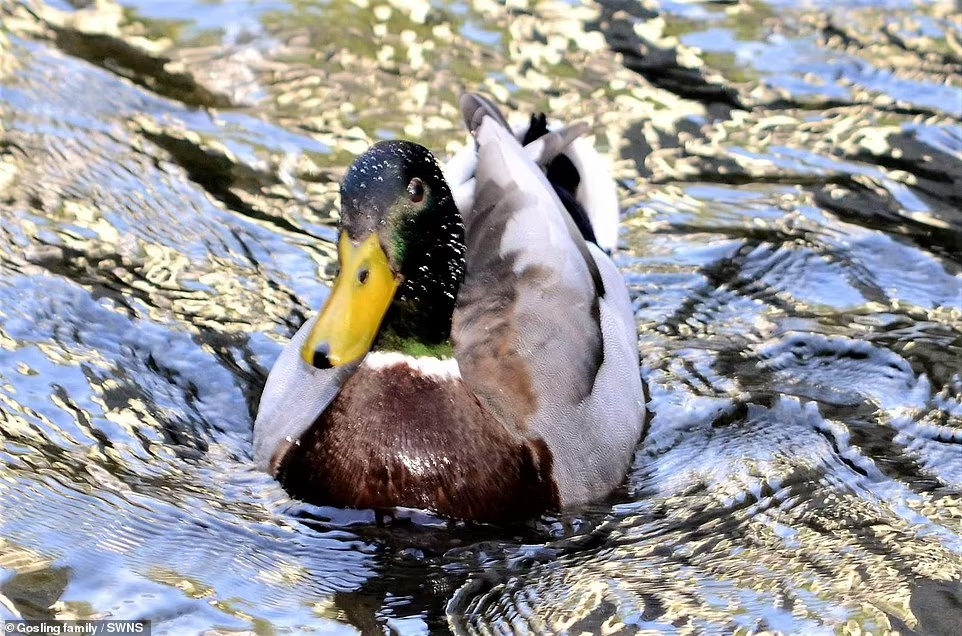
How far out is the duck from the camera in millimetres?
4746

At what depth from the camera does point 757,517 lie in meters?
5.09

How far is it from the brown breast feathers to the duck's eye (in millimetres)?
628

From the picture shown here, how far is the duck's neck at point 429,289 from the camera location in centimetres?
492

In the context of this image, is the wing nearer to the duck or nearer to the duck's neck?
the duck

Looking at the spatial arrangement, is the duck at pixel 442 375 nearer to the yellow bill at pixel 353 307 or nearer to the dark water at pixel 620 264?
the yellow bill at pixel 353 307

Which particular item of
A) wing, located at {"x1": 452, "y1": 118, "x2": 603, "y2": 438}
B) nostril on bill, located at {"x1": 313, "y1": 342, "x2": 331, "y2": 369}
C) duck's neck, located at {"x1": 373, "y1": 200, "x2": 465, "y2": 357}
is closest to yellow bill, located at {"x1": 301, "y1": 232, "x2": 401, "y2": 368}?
nostril on bill, located at {"x1": 313, "y1": 342, "x2": 331, "y2": 369}

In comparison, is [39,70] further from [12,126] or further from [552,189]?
[552,189]

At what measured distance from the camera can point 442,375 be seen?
5.08 metres

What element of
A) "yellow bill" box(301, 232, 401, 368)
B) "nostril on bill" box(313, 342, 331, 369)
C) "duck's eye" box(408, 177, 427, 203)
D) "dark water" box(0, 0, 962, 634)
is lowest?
"dark water" box(0, 0, 962, 634)

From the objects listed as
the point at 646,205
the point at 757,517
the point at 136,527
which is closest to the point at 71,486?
the point at 136,527

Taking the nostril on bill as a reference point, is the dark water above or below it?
below

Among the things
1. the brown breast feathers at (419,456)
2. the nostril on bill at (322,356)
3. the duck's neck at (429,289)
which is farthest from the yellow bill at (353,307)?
the brown breast feathers at (419,456)

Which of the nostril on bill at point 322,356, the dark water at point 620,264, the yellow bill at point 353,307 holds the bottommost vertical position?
the dark water at point 620,264

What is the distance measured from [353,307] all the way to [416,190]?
481 millimetres
